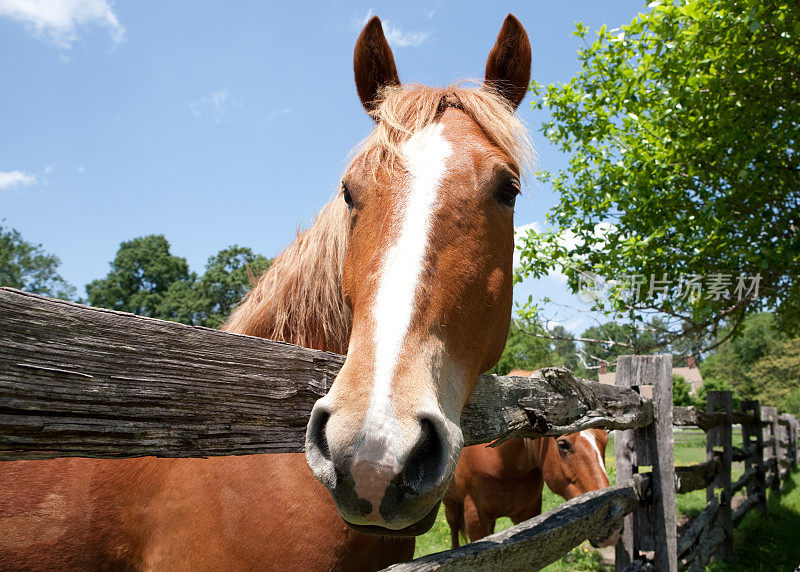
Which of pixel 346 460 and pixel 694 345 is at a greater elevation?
pixel 694 345

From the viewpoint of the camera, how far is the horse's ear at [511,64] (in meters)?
2.36

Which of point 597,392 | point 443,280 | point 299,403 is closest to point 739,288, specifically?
point 597,392

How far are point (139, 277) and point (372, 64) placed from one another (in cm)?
5278

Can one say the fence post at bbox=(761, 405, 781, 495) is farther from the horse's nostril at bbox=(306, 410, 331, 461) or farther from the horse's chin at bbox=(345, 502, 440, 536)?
the horse's nostril at bbox=(306, 410, 331, 461)

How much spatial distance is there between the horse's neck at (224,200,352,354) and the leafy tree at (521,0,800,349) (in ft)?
14.5

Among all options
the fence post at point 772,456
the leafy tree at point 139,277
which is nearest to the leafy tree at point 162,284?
the leafy tree at point 139,277

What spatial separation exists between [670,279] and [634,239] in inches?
39.1

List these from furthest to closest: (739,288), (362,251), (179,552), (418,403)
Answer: (739,288) → (179,552) → (362,251) → (418,403)

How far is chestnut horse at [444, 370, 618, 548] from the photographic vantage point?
4.73 meters

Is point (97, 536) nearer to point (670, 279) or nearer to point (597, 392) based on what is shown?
point (597, 392)

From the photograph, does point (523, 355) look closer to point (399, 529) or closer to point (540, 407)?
point (540, 407)

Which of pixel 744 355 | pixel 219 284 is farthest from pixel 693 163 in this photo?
pixel 744 355

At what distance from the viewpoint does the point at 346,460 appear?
1.05 meters

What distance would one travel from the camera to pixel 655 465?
3277 millimetres
